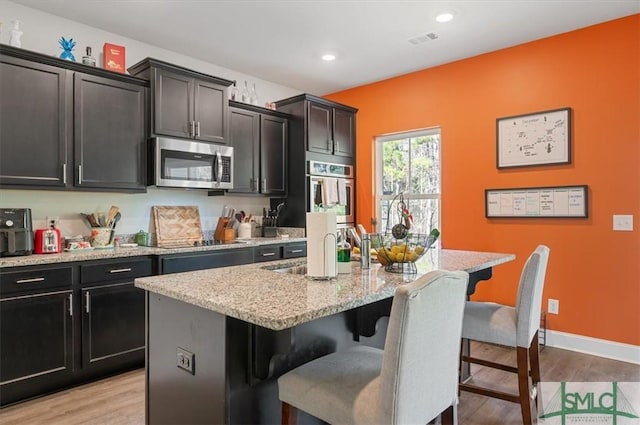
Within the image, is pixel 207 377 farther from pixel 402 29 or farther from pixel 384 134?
pixel 384 134

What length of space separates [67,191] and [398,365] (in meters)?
2.94

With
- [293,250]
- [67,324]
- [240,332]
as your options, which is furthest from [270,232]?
[240,332]

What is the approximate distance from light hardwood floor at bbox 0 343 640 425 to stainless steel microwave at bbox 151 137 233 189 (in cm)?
159

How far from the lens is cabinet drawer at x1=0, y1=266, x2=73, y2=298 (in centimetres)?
241

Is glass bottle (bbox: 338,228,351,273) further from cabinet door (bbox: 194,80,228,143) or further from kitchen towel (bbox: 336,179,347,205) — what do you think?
kitchen towel (bbox: 336,179,347,205)

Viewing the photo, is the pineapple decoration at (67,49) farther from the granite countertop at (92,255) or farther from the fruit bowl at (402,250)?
the fruit bowl at (402,250)

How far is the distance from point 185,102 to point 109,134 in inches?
28.3

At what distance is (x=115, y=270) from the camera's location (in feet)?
9.45

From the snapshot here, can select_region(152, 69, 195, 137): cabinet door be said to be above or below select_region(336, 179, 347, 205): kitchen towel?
above

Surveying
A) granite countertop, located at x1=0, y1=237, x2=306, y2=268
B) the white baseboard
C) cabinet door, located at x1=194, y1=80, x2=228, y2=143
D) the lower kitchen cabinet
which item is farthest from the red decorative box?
the white baseboard

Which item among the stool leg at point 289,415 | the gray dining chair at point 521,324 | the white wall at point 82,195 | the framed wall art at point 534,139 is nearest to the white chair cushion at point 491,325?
the gray dining chair at point 521,324

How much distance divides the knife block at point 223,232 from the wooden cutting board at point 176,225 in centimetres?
22

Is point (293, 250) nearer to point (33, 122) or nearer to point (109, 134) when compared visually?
point (109, 134)

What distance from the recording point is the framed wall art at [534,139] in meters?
3.48
